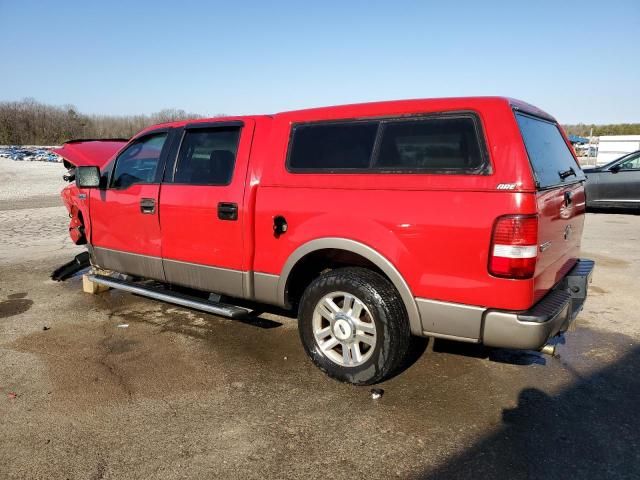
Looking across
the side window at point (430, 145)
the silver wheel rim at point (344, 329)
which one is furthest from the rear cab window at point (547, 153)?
the silver wheel rim at point (344, 329)

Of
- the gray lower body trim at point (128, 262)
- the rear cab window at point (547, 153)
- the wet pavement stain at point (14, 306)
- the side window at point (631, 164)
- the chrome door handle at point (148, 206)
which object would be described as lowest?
the wet pavement stain at point (14, 306)

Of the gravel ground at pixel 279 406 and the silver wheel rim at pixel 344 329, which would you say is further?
the silver wheel rim at pixel 344 329

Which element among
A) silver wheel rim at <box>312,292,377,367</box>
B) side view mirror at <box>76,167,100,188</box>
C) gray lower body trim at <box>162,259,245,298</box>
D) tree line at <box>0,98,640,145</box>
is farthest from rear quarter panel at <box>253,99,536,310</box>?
tree line at <box>0,98,640,145</box>

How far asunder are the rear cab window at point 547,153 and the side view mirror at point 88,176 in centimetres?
399

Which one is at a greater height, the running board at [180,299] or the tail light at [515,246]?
the tail light at [515,246]

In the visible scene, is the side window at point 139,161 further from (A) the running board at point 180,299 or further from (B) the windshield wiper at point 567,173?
(B) the windshield wiper at point 567,173

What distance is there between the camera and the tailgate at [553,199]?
289 cm

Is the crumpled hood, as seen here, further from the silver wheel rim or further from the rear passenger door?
the silver wheel rim

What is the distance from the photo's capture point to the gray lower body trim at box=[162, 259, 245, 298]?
13.1 ft

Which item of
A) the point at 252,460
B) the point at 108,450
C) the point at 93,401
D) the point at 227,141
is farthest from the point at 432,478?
the point at 227,141

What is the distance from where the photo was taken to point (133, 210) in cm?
468

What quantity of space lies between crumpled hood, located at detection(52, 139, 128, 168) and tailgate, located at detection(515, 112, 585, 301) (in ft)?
15.2

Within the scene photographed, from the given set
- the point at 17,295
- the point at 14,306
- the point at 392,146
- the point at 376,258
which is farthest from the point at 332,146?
the point at 17,295

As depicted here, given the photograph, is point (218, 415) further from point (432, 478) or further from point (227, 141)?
point (227, 141)
